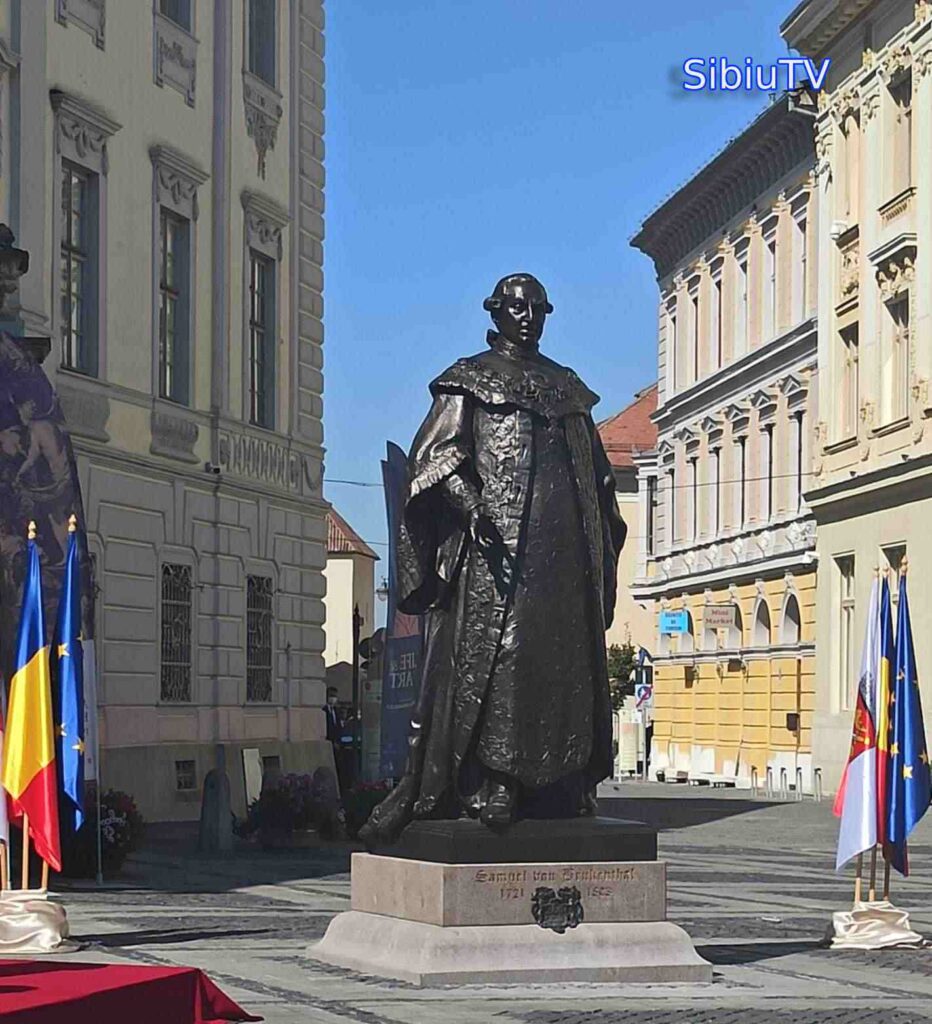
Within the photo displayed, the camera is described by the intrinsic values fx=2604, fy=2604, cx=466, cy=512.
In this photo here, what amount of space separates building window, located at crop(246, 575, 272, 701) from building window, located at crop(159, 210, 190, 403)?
3.13 metres

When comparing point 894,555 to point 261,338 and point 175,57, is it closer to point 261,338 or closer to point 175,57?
point 261,338

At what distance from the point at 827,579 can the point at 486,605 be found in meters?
34.5

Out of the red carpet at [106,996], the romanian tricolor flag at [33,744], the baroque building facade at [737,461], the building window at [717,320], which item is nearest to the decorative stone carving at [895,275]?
the baroque building facade at [737,461]

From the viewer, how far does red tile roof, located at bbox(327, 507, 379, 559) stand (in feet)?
312

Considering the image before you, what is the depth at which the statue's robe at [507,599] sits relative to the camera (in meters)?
12.0

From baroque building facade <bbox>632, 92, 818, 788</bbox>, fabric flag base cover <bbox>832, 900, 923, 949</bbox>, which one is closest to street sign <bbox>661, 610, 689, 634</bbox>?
baroque building facade <bbox>632, 92, 818, 788</bbox>

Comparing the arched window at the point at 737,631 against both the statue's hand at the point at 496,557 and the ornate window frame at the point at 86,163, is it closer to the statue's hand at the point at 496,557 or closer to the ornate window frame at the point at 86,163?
the ornate window frame at the point at 86,163

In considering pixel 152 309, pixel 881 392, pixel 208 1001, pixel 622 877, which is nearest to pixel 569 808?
pixel 622 877

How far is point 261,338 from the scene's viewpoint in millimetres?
34156

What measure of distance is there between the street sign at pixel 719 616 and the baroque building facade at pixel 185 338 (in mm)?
21389

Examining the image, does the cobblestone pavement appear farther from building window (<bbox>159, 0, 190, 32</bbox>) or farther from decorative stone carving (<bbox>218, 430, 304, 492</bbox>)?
building window (<bbox>159, 0, 190, 32</bbox>)

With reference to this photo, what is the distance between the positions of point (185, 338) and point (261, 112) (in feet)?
13.0

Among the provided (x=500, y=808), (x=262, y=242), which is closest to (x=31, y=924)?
(x=500, y=808)

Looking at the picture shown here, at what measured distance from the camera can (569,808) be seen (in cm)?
1215
